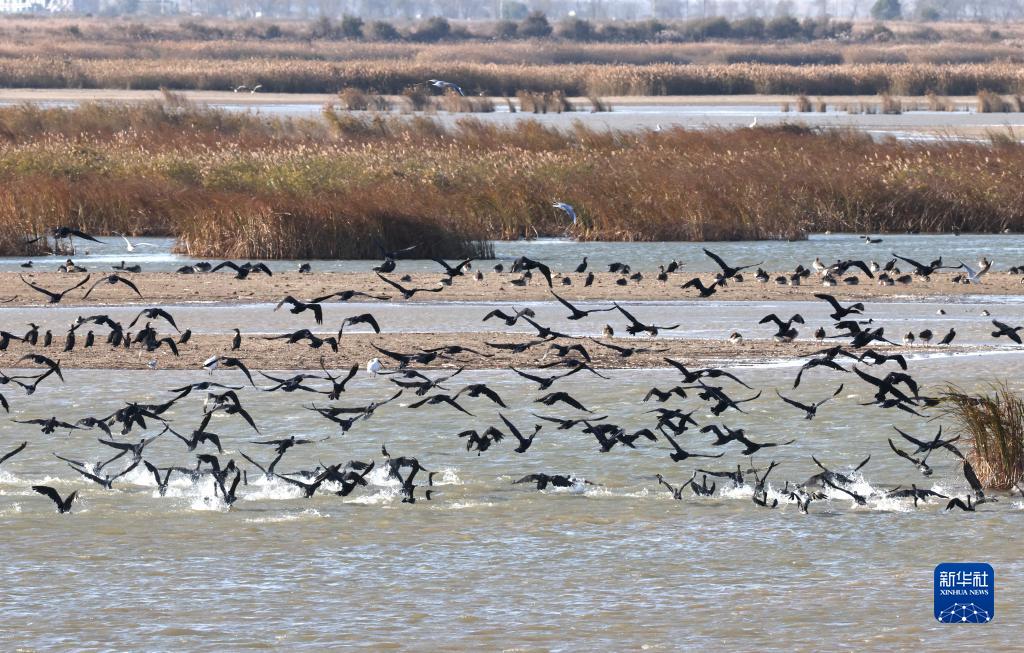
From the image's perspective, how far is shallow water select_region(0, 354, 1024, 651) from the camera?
779 centimetres

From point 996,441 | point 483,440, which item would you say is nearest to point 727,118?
point 483,440

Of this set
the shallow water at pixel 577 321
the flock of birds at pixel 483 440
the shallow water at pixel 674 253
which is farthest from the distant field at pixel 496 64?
the flock of birds at pixel 483 440

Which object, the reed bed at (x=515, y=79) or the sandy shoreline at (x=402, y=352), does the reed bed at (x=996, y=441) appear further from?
the reed bed at (x=515, y=79)

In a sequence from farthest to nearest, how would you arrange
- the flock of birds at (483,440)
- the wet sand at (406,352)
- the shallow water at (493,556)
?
the wet sand at (406,352) < the flock of birds at (483,440) < the shallow water at (493,556)

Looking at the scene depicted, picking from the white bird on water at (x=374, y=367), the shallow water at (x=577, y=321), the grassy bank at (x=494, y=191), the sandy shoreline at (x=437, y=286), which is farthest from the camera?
the grassy bank at (x=494, y=191)

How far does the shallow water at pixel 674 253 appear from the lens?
25297mm

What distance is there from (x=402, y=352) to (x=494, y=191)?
577 inches

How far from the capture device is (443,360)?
15875 mm

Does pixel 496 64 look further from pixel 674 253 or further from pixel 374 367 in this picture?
pixel 374 367

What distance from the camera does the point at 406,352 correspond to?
53.2 feet

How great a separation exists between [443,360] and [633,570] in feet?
23.6

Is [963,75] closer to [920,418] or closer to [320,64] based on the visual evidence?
[320,64]

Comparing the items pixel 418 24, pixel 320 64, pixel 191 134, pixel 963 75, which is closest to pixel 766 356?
pixel 191 134

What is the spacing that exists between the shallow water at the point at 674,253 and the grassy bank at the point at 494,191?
0.55 metres
